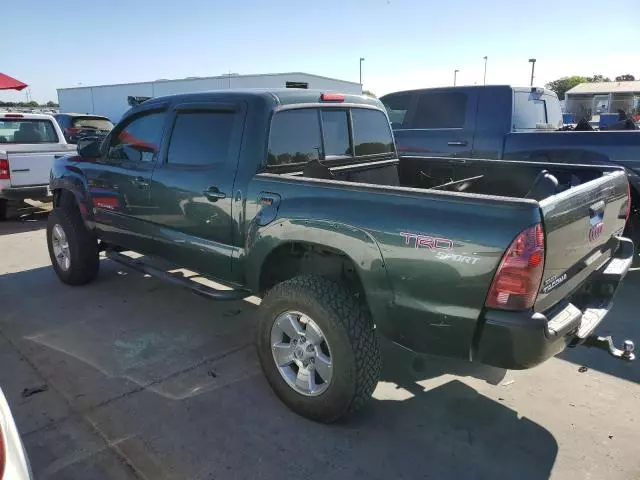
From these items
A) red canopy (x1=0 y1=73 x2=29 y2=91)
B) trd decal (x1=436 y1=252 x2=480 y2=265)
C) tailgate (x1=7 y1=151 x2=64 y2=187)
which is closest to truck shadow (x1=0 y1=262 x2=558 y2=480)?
trd decal (x1=436 y1=252 x2=480 y2=265)

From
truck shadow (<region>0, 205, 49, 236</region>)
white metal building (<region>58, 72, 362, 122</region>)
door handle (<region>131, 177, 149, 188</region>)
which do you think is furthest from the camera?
white metal building (<region>58, 72, 362, 122</region>)

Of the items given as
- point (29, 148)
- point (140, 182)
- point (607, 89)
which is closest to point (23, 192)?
point (29, 148)

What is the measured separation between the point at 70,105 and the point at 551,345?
169 ft

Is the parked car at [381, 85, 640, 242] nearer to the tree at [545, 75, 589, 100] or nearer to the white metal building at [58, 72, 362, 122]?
the white metal building at [58, 72, 362, 122]

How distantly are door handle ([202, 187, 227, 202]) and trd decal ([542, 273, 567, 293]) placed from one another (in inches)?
81.9

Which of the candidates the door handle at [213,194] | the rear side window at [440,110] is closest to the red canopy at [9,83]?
the rear side window at [440,110]

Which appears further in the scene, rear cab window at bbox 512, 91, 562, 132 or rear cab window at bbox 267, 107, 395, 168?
rear cab window at bbox 512, 91, 562, 132

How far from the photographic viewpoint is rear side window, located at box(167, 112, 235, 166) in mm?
3512

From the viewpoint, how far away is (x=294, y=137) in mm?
3551

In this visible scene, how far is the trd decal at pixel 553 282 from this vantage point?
2.32 meters

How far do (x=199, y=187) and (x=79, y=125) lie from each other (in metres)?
11.3

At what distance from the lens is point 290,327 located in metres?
3.00

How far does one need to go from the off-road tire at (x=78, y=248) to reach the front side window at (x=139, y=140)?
0.89 meters

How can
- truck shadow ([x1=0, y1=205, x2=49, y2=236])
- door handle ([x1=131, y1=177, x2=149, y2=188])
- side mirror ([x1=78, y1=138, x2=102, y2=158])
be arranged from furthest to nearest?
truck shadow ([x1=0, y1=205, x2=49, y2=236]) < side mirror ([x1=78, y1=138, x2=102, y2=158]) < door handle ([x1=131, y1=177, x2=149, y2=188])
